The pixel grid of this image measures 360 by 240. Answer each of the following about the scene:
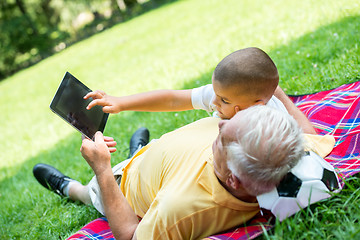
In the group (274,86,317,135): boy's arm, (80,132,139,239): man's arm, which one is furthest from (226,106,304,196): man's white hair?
(274,86,317,135): boy's arm

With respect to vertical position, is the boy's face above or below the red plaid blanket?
above

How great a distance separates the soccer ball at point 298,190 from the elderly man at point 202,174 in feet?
0.21

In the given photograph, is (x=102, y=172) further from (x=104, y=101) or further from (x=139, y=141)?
(x=139, y=141)

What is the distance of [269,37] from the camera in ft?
21.5

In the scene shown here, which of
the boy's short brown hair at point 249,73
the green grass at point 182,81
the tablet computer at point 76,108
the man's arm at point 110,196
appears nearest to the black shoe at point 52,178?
the green grass at point 182,81

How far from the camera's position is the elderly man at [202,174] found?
1.62 meters

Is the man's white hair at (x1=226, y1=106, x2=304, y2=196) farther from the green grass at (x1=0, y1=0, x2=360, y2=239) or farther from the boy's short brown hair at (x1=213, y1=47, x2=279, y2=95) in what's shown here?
the boy's short brown hair at (x1=213, y1=47, x2=279, y2=95)

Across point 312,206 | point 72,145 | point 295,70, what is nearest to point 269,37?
point 295,70

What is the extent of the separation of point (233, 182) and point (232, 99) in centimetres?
75

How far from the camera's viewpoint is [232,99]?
7.66ft

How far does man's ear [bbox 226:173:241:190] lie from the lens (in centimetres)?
171

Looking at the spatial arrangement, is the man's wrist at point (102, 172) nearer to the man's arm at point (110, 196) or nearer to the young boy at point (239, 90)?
the man's arm at point (110, 196)

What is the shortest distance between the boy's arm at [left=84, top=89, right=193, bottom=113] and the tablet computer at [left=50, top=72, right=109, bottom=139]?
92 millimetres

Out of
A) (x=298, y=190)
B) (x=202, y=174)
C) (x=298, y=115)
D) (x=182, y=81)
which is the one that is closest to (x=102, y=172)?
(x=202, y=174)
